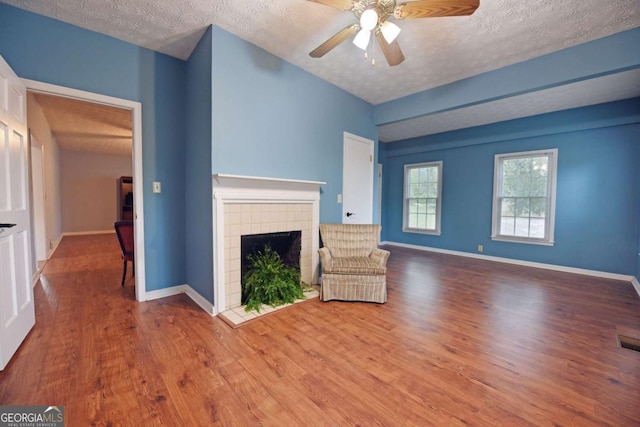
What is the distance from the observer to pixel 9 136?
1858 mm

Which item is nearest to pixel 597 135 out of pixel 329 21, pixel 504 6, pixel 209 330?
pixel 504 6

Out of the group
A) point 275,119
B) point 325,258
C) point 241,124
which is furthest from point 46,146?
point 325,258

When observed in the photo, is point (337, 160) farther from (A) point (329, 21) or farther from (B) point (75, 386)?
(B) point (75, 386)

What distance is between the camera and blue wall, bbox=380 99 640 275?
12.5 ft

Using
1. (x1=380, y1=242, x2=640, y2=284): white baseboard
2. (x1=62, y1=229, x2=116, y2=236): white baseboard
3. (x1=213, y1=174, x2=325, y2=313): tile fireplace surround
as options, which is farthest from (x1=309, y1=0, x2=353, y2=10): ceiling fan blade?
(x1=62, y1=229, x2=116, y2=236): white baseboard

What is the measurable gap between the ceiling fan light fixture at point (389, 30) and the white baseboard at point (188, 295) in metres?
2.73

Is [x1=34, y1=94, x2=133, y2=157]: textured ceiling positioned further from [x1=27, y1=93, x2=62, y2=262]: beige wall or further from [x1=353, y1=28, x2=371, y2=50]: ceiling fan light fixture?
[x1=353, y1=28, x2=371, y2=50]: ceiling fan light fixture

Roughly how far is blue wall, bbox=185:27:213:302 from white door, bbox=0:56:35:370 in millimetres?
1225

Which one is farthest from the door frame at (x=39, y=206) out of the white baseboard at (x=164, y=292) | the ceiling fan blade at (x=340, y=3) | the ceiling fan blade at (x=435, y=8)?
the ceiling fan blade at (x=435, y=8)

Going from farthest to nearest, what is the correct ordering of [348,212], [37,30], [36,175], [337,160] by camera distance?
[36,175] → [348,212] → [337,160] → [37,30]

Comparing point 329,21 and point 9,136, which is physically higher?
point 329,21

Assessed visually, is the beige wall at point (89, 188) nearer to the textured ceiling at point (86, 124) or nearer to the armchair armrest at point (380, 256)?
the textured ceiling at point (86, 124)

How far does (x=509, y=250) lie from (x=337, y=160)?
371 centimetres

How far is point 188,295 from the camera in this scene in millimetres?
3004
